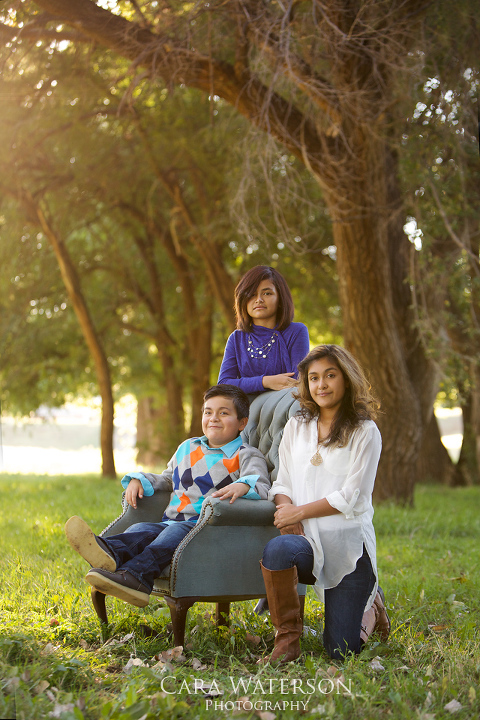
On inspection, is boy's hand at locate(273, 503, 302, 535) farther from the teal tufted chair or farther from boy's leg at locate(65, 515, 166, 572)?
boy's leg at locate(65, 515, 166, 572)

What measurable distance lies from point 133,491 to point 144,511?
16cm

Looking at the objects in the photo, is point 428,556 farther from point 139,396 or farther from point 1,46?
point 139,396

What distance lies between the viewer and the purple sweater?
13.6 feet

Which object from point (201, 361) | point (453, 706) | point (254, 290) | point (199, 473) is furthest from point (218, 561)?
point (201, 361)

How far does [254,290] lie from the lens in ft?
13.6

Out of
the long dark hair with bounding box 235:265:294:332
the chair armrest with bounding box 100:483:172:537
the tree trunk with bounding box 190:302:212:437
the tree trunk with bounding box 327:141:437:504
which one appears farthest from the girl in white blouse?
the tree trunk with bounding box 190:302:212:437

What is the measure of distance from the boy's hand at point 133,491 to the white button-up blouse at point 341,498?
890 millimetres

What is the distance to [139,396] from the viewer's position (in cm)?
1856

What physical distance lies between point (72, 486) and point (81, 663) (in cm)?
751

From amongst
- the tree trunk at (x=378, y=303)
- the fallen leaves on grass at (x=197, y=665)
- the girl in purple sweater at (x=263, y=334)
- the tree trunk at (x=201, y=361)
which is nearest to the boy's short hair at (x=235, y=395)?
the girl in purple sweater at (x=263, y=334)

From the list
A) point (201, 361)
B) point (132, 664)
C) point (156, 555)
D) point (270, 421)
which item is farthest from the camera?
point (201, 361)

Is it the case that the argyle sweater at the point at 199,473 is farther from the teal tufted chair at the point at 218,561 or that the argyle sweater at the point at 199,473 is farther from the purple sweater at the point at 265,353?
the purple sweater at the point at 265,353

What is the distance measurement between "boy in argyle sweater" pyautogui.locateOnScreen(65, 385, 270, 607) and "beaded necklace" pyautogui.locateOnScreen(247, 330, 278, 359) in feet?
1.54

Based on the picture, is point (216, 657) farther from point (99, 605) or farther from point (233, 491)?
point (233, 491)
